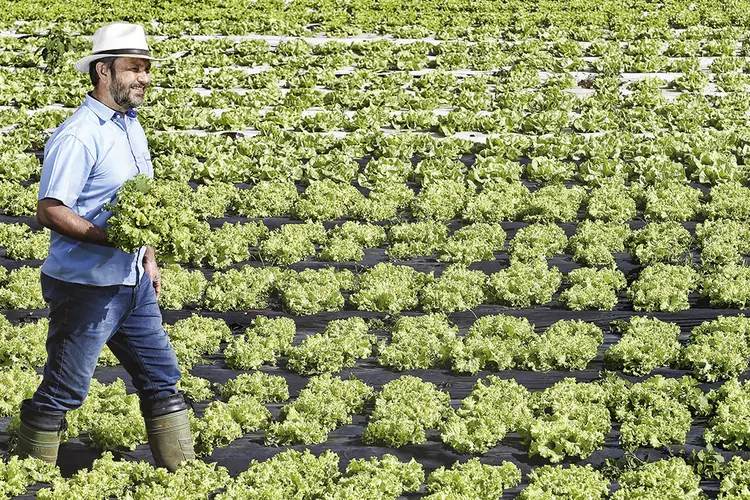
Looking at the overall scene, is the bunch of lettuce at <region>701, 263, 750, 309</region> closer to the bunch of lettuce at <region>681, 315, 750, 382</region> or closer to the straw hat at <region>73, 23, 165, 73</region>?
the bunch of lettuce at <region>681, 315, 750, 382</region>

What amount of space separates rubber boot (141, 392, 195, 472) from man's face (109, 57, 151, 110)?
6.47 ft

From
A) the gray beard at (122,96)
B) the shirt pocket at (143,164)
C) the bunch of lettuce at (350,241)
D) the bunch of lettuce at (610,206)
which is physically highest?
the gray beard at (122,96)

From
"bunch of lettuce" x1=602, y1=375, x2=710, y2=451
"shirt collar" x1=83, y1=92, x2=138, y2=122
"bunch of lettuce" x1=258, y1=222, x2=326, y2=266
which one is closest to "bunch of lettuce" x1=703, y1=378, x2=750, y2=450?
"bunch of lettuce" x1=602, y1=375, x2=710, y2=451

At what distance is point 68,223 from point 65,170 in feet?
1.05

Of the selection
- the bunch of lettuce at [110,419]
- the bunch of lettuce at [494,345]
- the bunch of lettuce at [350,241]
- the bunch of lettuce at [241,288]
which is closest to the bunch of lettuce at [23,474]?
Answer: the bunch of lettuce at [110,419]

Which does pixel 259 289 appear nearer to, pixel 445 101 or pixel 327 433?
pixel 327 433

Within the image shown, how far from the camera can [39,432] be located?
6.47 meters

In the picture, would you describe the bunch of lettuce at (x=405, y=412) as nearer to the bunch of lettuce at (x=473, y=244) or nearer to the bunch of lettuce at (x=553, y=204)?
the bunch of lettuce at (x=473, y=244)

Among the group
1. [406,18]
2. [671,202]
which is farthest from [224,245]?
[406,18]

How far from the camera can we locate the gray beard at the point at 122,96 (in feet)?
20.1

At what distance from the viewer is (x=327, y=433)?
755 cm

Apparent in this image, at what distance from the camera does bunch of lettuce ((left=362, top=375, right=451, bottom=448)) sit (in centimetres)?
740

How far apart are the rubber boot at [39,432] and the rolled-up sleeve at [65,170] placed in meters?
1.43

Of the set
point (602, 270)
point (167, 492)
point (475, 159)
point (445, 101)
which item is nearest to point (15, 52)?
point (445, 101)
